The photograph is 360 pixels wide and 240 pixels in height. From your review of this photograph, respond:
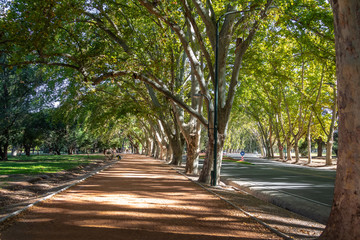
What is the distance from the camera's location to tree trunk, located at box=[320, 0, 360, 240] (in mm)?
4777

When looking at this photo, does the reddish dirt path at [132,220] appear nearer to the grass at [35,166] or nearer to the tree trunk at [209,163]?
the tree trunk at [209,163]

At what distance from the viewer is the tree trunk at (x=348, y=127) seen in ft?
15.7

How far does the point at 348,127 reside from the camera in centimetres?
488

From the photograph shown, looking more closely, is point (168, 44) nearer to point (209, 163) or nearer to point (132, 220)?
point (209, 163)

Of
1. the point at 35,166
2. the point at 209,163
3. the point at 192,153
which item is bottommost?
the point at 35,166

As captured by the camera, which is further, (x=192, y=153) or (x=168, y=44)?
(x=192, y=153)

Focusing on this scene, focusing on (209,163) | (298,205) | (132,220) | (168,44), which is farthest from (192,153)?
(132,220)

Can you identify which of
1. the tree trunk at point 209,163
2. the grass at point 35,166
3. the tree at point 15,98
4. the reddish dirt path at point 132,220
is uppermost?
the tree at point 15,98

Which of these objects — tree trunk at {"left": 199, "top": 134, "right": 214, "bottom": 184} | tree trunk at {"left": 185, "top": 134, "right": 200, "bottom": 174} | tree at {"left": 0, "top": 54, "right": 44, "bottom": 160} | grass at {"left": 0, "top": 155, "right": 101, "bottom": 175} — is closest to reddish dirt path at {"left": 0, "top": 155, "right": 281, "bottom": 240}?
tree trunk at {"left": 199, "top": 134, "right": 214, "bottom": 184}

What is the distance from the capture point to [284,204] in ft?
32.2

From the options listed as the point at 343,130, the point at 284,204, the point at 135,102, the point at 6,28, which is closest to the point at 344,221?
the point at 343,130

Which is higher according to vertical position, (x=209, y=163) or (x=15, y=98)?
(x=15, y=98)

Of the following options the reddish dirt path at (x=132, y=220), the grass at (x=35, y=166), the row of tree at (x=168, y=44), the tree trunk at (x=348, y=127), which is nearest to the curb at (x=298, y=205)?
the reddish dirt path at (x=132, y=220)

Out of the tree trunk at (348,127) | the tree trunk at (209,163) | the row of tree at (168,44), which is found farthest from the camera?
the tree trunk at (209,163)
